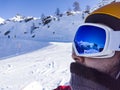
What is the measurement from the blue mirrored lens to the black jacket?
Result: 82mm

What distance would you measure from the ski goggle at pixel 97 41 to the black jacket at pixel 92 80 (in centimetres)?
7

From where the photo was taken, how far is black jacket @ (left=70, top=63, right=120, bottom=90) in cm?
110

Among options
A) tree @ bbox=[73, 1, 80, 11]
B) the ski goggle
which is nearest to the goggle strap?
the ski goggle

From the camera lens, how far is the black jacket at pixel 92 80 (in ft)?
3.60

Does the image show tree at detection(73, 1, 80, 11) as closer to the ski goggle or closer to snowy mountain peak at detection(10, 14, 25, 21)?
snowy mountain peak at detection(10, 14, 25, 21)

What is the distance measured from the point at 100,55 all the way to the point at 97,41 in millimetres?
57

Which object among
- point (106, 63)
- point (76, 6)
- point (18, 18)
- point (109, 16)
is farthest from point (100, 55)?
point (18, 18)

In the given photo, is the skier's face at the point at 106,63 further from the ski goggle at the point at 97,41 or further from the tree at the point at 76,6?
the tree at the point at 76,6

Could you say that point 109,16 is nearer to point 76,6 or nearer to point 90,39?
point 90,39

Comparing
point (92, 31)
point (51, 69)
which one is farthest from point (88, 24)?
point (51, 69)

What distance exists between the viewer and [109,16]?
115 cm

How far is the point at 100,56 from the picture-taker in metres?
1.17

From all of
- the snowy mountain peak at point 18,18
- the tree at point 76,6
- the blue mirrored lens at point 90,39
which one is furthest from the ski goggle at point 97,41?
the snowy mountain peak at point 18,18

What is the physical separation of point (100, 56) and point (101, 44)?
48 mm
